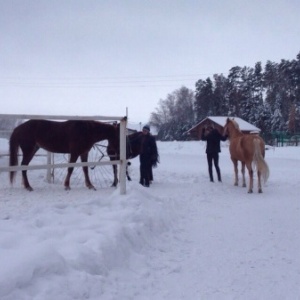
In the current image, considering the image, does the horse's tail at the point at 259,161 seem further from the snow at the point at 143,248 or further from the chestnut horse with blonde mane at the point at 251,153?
the snow at the point at 143,248

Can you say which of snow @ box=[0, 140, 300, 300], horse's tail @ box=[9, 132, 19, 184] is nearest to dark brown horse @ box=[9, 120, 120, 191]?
horse's tail @ box=[9, 132, 19, 184]

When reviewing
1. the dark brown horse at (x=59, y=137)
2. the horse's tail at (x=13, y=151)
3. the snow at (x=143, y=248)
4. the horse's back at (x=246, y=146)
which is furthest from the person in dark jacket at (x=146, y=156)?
Answer: the horse's tail at (x=13, y=151)

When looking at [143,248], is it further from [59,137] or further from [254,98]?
[254,98]

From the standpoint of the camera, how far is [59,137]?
851 centimetres

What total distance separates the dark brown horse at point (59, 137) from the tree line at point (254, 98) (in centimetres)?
4418

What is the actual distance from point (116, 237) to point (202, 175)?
822 cm

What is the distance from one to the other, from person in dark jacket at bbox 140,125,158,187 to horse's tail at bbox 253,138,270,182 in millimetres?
2853

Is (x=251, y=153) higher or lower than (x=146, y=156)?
higher

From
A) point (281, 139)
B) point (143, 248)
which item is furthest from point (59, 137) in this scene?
point (281, 139)

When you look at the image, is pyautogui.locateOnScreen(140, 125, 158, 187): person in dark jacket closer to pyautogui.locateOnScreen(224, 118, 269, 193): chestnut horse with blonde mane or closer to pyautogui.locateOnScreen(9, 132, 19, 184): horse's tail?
pyautogui.locateOnScreen(224, 118, 269, 193): chestnut horse with blonde mane

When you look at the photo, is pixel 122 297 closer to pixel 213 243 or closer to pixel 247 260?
pixel 247 260

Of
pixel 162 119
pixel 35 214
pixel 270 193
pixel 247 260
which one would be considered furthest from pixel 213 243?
pixel 162 119

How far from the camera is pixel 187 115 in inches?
3275

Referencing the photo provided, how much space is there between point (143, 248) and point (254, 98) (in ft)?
214
